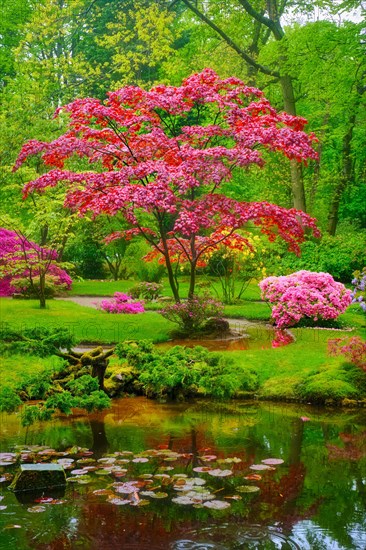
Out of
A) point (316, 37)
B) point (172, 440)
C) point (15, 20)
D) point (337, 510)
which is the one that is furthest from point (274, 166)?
point (337, 510)

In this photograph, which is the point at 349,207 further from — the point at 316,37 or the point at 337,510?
the point at 337,510

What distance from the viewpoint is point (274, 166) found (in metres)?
24.8

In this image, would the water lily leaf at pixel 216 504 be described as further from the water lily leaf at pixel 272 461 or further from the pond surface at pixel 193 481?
the water lily leaf at pixel 272 461

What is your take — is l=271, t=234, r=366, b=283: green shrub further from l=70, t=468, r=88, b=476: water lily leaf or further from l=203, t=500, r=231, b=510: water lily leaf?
l=203, t=500, r=231, b=510: water lily leaf

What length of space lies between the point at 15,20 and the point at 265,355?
2462cm

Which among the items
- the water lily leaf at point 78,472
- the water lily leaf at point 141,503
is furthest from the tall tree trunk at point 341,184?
the water lily leaf at point 141,503

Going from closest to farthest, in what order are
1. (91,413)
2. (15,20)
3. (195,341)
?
(91,413)
(195,341)
(15,20)

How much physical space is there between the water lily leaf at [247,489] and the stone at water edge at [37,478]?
1.34 m

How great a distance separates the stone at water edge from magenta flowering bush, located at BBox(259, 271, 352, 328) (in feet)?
25.8

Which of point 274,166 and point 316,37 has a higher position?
point 316,37

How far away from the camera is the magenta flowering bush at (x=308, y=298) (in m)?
12.6

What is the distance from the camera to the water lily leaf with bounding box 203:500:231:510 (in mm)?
4797

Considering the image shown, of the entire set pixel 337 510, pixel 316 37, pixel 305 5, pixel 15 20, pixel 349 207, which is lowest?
pixel 337 510

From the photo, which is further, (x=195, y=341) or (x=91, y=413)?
(x=195, y=341)
